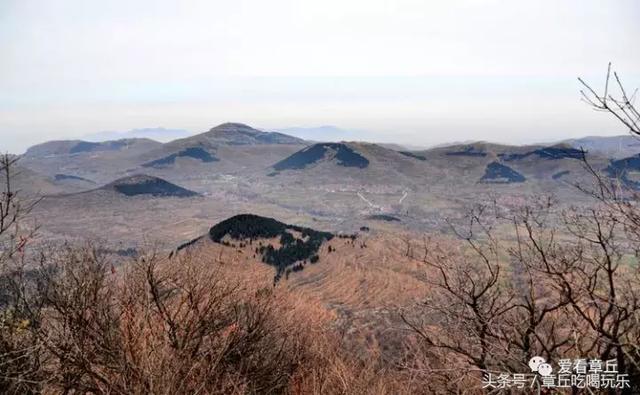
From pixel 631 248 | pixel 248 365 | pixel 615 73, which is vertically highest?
pixel 615 73

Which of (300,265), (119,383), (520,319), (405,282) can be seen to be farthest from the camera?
(300,265)

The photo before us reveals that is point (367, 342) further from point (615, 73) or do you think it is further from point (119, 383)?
point (615, 73)

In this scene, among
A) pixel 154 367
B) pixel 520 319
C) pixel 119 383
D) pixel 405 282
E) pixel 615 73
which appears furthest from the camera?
pixel 405 282

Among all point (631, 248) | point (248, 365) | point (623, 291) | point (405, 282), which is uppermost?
point (631, 248)

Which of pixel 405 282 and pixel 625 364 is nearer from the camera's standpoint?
pixel 625 364

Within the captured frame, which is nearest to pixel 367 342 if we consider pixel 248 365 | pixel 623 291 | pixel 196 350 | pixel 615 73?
pixel 248 365

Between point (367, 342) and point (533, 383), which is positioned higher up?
point (533, 383)

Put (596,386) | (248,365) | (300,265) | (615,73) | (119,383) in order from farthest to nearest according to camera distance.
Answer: (300,265) < (248,365) < (119,383) < (596,386) < (615,73)

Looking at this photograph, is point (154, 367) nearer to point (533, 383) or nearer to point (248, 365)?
point (248, 365)

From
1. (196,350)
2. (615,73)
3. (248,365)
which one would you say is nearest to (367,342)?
(248,365)
